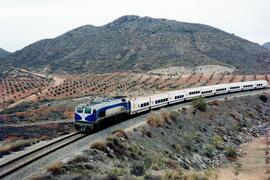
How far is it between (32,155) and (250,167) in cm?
2188

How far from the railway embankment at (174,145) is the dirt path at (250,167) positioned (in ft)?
3.35

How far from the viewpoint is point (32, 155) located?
28547 mm

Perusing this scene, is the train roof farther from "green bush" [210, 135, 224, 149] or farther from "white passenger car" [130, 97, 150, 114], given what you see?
"green bush" [210, 135, 224, 149]

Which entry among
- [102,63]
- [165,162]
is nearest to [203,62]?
[102,63]

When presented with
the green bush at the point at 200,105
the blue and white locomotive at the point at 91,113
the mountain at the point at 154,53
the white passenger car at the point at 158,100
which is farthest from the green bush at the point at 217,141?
the mountain at the point at 154,53

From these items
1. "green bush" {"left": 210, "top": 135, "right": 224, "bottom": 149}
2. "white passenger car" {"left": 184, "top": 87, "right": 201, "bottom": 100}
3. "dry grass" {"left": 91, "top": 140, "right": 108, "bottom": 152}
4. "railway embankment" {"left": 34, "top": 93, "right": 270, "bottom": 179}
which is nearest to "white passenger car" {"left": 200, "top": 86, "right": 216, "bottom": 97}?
"white passenger car" {"left": 184, "top": 87, "right": 201, "bottom": 100}

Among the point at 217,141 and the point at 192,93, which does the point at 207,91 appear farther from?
the point at 217,141

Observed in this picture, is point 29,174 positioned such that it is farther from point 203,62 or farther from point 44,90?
point 203,62

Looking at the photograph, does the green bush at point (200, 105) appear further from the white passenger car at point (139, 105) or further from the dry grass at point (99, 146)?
the dry grass at point (99, 146)

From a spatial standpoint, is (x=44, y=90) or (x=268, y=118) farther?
(x=44, y=90)

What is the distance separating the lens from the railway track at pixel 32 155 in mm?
24822

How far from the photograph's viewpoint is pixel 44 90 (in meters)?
106

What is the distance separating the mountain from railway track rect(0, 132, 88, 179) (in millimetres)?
109985

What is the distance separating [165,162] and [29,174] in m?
11.8
